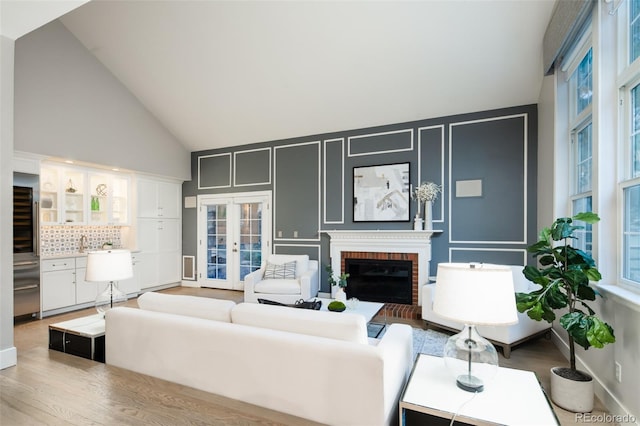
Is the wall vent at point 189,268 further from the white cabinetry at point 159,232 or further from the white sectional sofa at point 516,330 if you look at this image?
the white sectional sofa at point 516,330

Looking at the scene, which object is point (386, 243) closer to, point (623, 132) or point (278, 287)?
point (278, 287)

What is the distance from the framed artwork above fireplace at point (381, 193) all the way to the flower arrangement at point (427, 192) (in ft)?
0.68

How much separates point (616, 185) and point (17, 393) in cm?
452

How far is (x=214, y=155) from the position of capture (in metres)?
6.82

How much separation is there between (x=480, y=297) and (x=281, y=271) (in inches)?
162

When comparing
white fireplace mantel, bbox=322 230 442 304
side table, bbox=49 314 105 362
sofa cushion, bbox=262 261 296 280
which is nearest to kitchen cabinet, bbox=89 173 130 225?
sofa cushion, bbox=262 261 296 280

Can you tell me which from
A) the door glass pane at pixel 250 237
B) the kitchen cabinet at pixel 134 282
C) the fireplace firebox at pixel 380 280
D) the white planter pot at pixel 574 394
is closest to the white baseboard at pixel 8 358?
the kitchen cabinet at pixel 134 282

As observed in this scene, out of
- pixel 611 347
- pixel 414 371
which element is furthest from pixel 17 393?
pixel 611 347

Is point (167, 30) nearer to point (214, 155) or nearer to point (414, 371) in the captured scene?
point (214, 155)

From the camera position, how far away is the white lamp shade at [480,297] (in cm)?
145

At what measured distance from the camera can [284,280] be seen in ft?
16.7

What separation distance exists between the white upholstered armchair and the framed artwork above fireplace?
1.19m

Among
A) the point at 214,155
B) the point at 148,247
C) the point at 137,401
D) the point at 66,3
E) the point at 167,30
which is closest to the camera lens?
the point at 137,401

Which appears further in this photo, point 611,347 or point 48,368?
point 48,368
